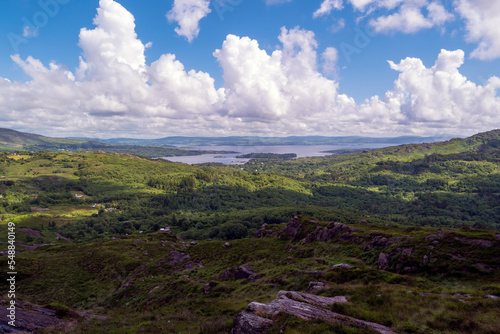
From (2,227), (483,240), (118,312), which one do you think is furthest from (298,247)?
(2,227)

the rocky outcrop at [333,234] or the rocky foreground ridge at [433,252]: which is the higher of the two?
the rocky foreground ridge at [433,252]

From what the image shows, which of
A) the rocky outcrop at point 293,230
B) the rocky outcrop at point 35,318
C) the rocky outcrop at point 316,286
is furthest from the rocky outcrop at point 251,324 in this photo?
the rocky outcrop at point 293,230

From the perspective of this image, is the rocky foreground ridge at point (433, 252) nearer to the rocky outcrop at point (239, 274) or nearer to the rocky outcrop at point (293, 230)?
the rocky outcrop at point (239, 274)

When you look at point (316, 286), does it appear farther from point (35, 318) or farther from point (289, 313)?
point (35, 318)

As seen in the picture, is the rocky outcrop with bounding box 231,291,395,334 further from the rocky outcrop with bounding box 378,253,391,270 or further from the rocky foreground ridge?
the rocky foreground ridge

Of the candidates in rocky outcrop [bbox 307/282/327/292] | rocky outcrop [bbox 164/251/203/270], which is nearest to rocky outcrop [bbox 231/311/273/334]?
rocky outcrop [bbox 307/282/327/292]

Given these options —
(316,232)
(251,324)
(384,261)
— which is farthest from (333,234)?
(251,324)

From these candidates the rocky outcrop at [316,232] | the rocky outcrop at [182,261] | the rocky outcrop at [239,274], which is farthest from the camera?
the rocky outcrop at [182,261]

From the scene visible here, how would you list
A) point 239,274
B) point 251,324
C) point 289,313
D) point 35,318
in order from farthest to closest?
1. point 239,274
2. point 35,318
3. point 289,313
4. point 251,324
